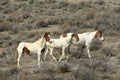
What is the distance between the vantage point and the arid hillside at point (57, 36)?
46.3 ft

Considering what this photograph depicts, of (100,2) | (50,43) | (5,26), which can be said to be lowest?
(100,2)

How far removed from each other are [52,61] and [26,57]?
160 centimetres

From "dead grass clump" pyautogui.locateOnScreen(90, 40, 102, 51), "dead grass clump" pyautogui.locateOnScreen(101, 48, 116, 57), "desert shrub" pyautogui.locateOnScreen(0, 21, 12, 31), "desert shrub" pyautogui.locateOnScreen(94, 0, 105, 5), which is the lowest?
"desert shrub" pyautogui.locateOnScreen(94, 0, 105, 5)

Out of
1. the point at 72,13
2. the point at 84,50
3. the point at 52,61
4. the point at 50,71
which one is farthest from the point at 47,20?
the point at 50,71

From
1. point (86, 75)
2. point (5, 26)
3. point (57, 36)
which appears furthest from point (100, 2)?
point (86, 75)

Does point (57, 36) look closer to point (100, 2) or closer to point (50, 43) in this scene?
point (50, 43)

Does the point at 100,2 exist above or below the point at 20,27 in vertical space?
below

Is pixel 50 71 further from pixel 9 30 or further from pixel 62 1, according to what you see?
pixel 62 1

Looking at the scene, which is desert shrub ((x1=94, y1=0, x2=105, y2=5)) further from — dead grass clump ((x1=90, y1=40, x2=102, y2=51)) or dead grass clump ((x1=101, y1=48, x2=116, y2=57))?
dead grass clump ((x1=101, y1=48, x2=116, y2=57))

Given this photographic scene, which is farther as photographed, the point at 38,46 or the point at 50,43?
the point at 50,43

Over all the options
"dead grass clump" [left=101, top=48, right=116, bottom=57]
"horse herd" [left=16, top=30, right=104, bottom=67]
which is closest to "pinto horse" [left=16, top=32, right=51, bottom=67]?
"horse herd" [left=16, top=30, right=104, bottom=67]

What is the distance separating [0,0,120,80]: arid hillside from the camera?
46.3ft

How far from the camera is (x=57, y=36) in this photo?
76.5 ft

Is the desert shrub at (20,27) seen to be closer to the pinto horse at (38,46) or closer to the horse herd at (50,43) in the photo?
the horse herd at (50,43)
